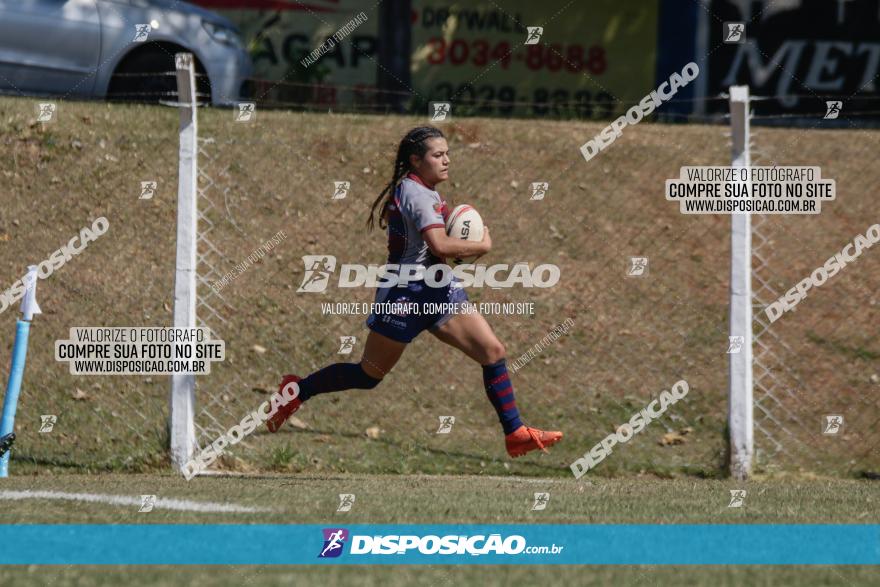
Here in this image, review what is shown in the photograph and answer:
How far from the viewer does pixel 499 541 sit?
229 inches

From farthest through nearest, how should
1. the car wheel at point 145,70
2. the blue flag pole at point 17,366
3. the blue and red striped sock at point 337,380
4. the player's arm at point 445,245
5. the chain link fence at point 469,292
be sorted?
the car wheel at point 145,70, the chain link fence at point 469,292, the blue flag pole at point 17,366, the blue and red striped sock at point 337,380, the player's arm at point 445,245

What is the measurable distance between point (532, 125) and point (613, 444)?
196 inches

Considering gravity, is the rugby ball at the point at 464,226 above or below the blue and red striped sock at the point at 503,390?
above

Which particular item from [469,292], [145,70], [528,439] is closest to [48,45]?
[145,70]

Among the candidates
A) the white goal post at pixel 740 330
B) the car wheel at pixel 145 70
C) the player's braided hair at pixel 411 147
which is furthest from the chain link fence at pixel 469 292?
the player's braided hair at pixel 411 147

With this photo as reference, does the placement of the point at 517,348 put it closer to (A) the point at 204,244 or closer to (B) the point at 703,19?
(A) the point at 204,244

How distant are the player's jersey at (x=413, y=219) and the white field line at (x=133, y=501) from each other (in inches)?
77.0

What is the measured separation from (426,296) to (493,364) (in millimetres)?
631

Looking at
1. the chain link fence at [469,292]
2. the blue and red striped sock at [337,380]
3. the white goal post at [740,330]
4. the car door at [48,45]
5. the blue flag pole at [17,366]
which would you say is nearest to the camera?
the blue and red striped sock at [337,380]

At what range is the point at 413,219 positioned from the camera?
7750mm

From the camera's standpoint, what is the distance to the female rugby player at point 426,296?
7719mm

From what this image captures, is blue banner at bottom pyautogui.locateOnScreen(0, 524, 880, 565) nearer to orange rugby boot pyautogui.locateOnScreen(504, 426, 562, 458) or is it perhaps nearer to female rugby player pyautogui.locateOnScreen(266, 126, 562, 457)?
orange rugby boot pyautogui.locateOnScreen(504, 426, 562, 458)

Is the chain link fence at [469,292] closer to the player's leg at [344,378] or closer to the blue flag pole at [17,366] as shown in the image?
the blue flag pole at [17,366]

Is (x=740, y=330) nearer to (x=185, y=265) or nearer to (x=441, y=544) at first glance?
(x=441, y=544)
